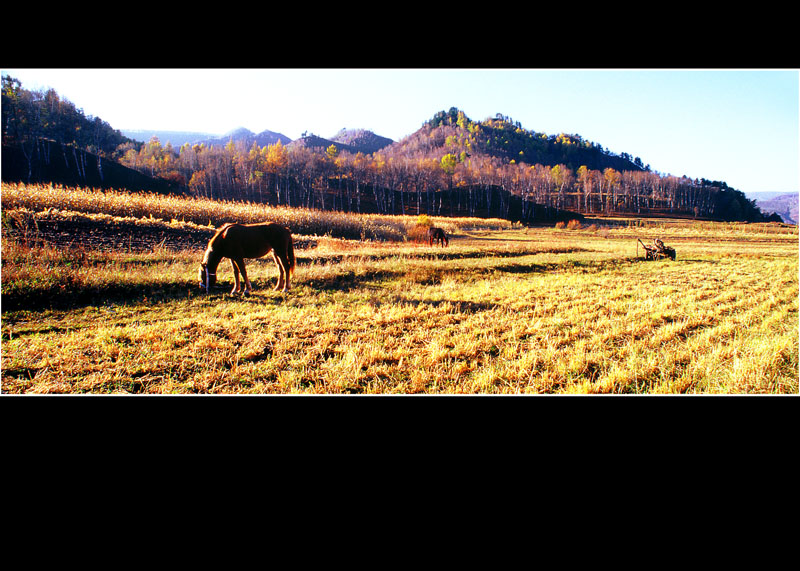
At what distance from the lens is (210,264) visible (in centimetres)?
543

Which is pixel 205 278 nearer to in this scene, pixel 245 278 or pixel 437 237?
pixel 245 278

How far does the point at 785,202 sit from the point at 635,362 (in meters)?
6.20

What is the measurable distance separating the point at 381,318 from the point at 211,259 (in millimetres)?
3104

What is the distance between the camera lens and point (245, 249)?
5.69 metres

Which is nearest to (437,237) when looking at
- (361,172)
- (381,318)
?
(361,172)

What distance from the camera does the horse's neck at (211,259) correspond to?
5410mm

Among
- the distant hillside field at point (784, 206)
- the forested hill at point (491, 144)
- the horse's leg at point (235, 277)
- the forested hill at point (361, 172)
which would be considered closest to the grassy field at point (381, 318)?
the horse's leg at point (235, 277)

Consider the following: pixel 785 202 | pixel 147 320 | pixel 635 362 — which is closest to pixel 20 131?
pixel 147 320

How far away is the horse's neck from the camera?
5.41 m

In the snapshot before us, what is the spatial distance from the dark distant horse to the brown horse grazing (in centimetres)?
380

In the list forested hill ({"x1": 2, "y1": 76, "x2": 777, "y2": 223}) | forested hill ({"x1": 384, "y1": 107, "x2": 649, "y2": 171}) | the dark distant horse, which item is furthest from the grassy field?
forested hill ({"x1": 384, "y1": 107, "x2": 649, "y2": 171})

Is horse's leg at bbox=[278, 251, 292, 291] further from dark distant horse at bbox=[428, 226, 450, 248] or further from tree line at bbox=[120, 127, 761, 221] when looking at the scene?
dark distant horse at bbox=[428, 226, 450, 248]

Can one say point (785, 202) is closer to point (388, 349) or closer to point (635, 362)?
point (635, 362)
